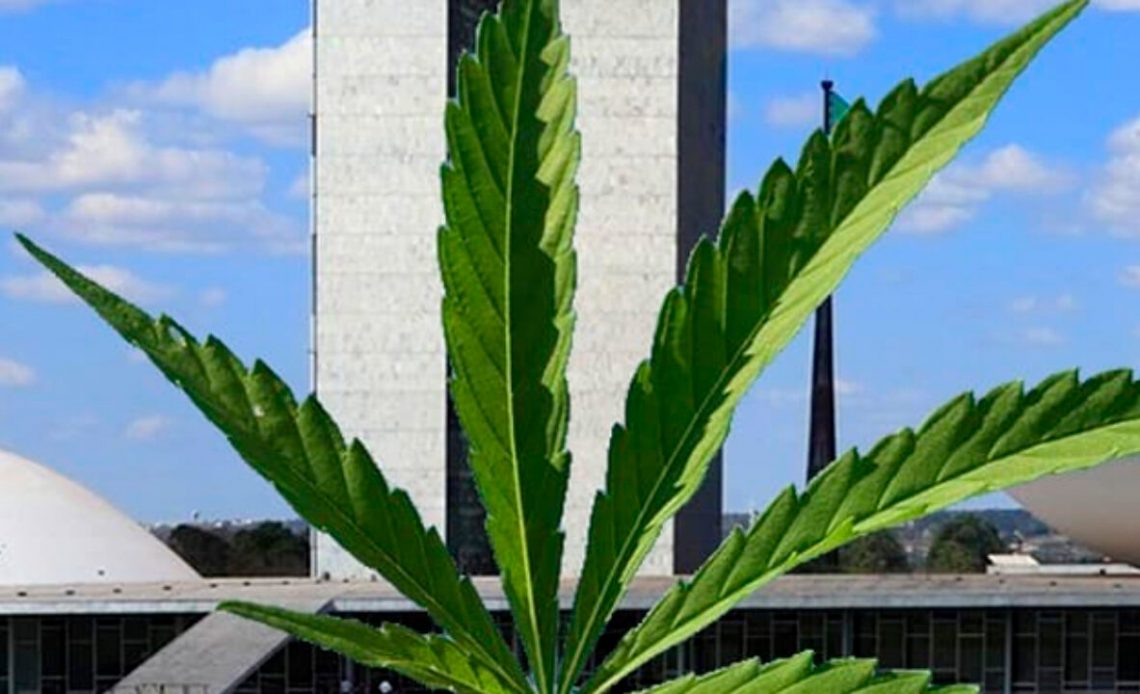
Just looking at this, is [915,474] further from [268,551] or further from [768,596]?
[268,551]

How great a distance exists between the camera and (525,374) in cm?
201

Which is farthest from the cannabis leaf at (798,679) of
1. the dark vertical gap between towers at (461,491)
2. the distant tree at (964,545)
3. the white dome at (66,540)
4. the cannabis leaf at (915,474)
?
the distant tree at (964,545)

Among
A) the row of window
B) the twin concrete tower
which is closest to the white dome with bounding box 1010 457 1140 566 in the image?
the row of window

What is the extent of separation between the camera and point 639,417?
2.01 meters

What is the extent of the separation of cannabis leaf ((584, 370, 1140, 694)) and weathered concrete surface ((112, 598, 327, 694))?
73.1ft

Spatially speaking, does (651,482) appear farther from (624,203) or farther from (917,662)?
(624,203)

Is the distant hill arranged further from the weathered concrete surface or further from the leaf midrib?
the leaf midrib

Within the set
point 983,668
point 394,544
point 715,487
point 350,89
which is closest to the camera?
point 394,544

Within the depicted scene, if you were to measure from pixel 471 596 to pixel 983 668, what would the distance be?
3307 centimetres

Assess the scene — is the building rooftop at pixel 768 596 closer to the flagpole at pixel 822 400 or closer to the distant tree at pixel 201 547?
the flagpole at pixel 822 400

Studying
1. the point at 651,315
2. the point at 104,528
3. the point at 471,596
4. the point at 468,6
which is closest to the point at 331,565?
the point at 104,528

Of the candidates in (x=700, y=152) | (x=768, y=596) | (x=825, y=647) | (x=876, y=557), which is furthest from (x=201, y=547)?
(x=768, y=596)

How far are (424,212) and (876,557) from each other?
25.1m

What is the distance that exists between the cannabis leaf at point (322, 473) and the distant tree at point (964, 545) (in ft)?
193
